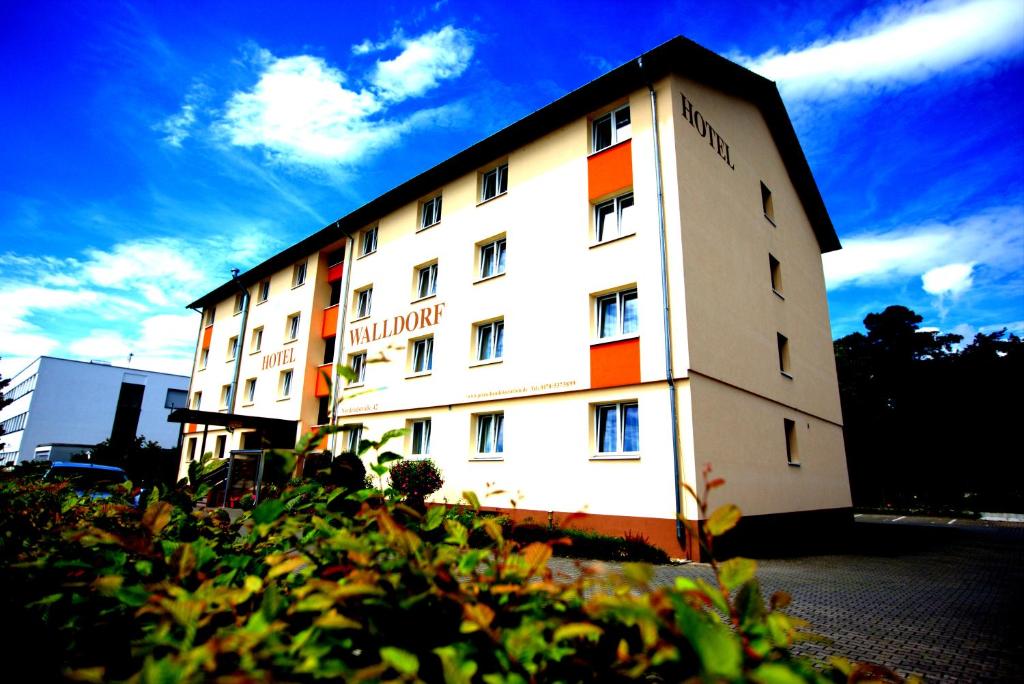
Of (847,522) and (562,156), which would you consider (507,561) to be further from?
(847,522)

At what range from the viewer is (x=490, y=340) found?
1595 cm

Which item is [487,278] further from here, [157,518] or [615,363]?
[157,518]

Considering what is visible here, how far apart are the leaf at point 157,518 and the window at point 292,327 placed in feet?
79.8

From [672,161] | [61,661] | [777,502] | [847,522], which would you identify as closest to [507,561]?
[61,661]

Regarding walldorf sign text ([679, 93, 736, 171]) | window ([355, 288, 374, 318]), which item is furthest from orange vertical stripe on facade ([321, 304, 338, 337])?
walldorf sign text ([679, 93, 736, 171])

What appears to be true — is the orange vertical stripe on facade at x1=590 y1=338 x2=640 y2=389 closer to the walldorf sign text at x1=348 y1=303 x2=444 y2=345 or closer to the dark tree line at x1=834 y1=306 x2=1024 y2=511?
the walldorf sign text at x1=348 y1=303 x2=444 y2=345

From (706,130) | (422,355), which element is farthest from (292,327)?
(706,130)

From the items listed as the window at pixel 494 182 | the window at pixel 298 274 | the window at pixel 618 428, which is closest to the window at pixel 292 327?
the window at pixel 298 274

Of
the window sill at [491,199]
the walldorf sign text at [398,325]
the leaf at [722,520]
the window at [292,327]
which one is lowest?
the leaf at [722,520]

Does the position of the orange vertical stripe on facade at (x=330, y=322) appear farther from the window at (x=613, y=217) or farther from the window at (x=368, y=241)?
the window at (x=613, y=217)

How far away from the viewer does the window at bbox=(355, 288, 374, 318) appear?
828 inches

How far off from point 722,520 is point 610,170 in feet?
45.7

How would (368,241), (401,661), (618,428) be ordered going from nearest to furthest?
1. (401,661)
2. (618,428)
3. (368,241)

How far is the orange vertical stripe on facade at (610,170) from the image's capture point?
13.9 metres
